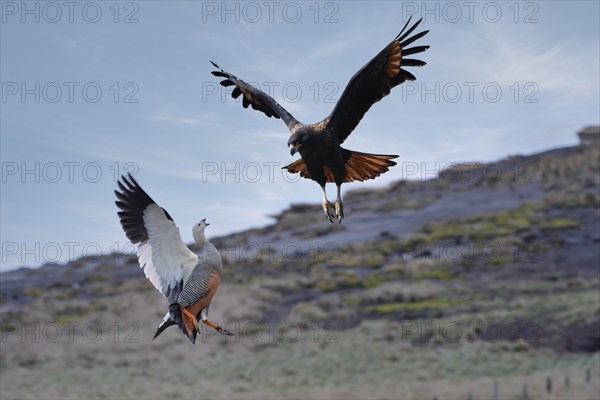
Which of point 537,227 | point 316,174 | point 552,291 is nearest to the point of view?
point 316,174

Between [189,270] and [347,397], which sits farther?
[347,397]

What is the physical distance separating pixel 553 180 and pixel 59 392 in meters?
76.5

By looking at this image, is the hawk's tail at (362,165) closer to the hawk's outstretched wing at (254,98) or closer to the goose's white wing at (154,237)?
the hawk's outstretched wing at (254,98)

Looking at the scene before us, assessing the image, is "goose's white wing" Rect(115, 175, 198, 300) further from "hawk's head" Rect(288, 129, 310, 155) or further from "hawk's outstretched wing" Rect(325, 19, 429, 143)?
"hawk's outstretched wing" Rect(325, 19, 429, 143)

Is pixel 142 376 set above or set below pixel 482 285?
below

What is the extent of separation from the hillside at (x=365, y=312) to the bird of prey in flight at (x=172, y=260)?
17.0 m

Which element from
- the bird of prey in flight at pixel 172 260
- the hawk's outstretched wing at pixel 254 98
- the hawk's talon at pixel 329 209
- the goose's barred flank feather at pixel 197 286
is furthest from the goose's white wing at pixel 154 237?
the hawk's outstretched wing at pixel 254 98

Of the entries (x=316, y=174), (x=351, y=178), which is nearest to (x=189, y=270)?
(x=316, y=174)

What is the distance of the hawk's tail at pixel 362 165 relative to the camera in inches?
187

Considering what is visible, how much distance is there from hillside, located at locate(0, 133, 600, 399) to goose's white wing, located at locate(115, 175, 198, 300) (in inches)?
668

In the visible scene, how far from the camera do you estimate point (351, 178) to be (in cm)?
469

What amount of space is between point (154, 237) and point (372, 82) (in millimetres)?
1605

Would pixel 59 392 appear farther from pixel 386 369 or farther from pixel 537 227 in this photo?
pixel 537 227

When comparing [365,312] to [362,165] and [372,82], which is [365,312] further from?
[372,82]
